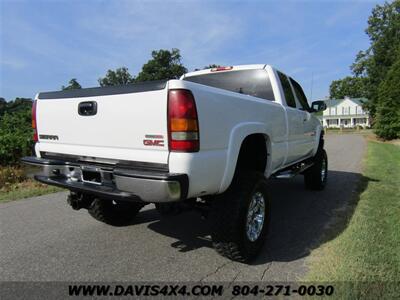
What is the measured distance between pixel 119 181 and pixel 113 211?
1769 mm

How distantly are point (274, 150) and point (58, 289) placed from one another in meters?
2.75

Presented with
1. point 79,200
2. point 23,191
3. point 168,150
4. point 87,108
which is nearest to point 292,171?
point 168,150

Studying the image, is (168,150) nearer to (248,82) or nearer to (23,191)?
(248,82)

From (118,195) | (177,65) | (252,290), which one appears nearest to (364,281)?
(252,290)

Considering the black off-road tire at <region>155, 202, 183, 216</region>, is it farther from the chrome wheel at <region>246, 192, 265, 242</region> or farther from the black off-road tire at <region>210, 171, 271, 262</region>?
the chrome wheel at <region>246, 192, 265, 242</region>

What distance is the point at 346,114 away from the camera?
8025cm

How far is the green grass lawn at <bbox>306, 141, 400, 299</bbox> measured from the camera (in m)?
2.90

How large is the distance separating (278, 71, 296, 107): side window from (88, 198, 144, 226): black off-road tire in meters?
2.64

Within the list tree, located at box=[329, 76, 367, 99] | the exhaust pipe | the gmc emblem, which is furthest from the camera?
tree, located at box=[329, 76, 367, 99]

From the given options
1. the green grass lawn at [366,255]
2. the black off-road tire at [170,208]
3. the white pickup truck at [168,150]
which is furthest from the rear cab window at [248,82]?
the black off-road tire at [170,208]

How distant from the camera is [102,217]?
4504 mm

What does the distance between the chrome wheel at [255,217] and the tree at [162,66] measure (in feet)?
144

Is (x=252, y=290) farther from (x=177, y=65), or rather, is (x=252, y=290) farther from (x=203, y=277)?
(x=177, y=65)

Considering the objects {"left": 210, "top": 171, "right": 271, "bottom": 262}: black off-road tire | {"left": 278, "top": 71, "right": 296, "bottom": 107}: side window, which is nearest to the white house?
→ {"left": 278, "top": 71, "right": 296, "bottom": 107}: side window
